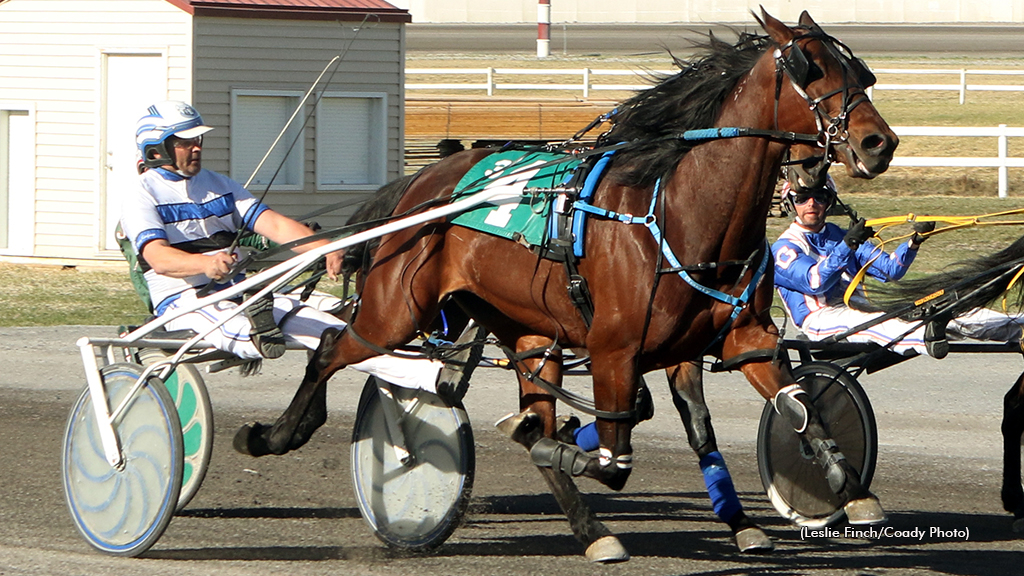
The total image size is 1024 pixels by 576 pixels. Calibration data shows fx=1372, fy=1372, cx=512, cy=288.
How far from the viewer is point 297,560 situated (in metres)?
5.07

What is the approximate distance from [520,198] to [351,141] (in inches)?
418

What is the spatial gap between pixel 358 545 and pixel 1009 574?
242cm

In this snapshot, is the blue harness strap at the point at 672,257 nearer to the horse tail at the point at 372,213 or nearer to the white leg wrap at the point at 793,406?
the white leg wrap at the point at 793,406

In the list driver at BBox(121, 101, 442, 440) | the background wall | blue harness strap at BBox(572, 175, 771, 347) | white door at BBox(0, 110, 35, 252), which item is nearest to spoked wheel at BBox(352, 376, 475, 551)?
driver at BBox(121, 101, 442, 440)

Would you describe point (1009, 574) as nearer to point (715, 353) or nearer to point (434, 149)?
point (715, 353)

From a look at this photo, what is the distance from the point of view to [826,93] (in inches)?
173

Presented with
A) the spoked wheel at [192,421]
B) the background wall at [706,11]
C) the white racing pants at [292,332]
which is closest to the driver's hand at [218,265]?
the white racing pants at [292,332]

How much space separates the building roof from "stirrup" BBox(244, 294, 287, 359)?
8976mm

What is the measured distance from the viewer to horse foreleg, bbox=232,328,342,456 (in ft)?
18.2

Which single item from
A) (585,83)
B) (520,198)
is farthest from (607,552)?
(585,83)

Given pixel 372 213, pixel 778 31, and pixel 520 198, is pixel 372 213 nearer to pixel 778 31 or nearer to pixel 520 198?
pixel 520 198

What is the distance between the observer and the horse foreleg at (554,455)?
15.7 feet

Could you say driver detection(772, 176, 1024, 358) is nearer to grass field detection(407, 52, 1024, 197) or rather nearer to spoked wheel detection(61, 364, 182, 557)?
spoked wheel detection(61, 364, 182, 557)

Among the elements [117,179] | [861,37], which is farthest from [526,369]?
[861,37]
